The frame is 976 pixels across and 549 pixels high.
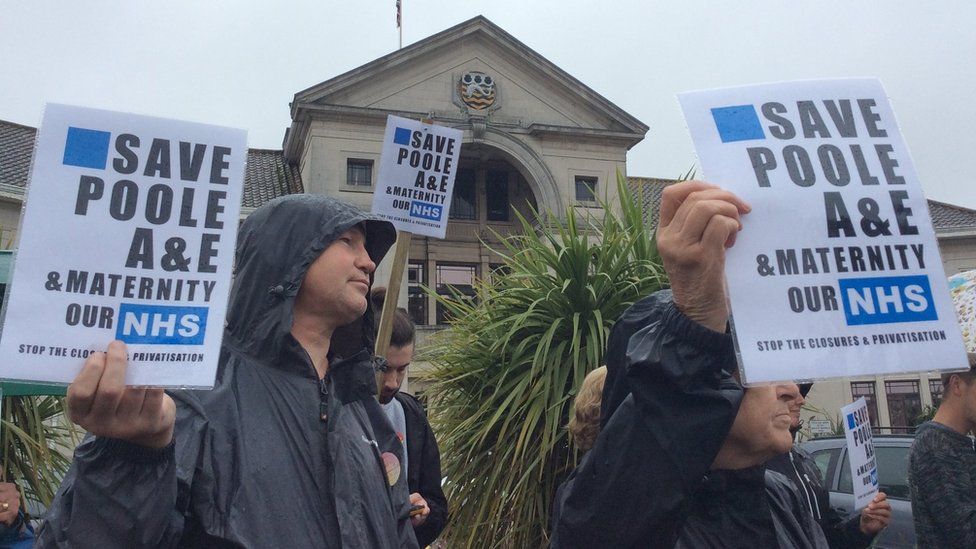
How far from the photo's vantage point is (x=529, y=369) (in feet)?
16.3

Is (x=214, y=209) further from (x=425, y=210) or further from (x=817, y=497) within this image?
(x=425, y=210)

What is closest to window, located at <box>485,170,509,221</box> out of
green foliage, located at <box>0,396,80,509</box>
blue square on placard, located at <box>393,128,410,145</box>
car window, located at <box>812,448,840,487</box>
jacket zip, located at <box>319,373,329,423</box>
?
car window, located at <box>812,448,840,487</box>

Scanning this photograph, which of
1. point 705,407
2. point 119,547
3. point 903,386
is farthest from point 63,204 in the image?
point 903,386

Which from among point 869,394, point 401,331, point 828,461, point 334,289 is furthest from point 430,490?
point 869,394

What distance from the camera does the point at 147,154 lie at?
1842 mm

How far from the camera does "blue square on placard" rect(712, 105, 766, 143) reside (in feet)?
5.42

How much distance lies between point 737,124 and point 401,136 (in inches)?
141

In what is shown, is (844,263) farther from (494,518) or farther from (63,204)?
(494,518)

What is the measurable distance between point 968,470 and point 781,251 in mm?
2089

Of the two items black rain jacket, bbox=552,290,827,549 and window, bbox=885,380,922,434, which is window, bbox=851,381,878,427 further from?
black rain jacket, bbox=552,290,827,549

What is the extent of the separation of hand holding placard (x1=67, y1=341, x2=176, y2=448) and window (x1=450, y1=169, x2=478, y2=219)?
2417 cm

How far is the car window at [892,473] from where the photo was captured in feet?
21.2

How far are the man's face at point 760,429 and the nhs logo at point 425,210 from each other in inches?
119

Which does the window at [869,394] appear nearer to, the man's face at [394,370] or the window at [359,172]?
the window at [359,172]
